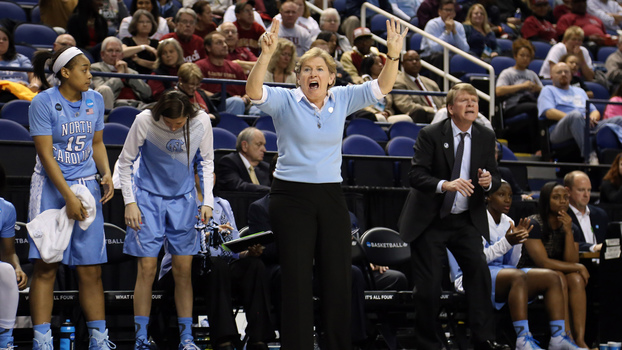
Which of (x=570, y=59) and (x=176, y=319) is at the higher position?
(x=570, y=59)

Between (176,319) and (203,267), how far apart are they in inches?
17.4

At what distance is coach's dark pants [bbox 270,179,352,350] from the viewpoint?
414 cm

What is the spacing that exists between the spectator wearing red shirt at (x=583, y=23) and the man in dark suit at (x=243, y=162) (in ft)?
27.1

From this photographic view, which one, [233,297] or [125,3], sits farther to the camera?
[125,3]

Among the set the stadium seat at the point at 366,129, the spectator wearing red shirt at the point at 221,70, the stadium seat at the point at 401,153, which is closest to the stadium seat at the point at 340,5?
the spectator wearing red shirt at the point at 221,70

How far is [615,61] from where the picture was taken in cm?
1277

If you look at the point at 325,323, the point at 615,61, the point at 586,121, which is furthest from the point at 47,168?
the point at 615,61

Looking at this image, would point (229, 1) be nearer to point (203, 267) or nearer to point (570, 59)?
point (570, 59)

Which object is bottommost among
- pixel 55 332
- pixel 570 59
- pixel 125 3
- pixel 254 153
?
pixel 55 332

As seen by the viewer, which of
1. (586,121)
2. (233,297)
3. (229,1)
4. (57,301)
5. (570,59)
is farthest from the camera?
(229,1)

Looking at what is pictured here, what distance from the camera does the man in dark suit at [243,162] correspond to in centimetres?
722

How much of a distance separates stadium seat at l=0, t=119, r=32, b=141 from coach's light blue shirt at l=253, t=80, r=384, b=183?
386 centimetres

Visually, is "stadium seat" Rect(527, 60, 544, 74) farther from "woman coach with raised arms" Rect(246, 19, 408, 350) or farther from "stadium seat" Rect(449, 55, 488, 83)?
"woman coach with raised arms" Rect(246, 19, 408, 350)

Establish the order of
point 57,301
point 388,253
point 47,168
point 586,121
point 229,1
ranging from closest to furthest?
point 47,168 → point 57,301 → point 388,253 → point 586,121 → point 229,1
